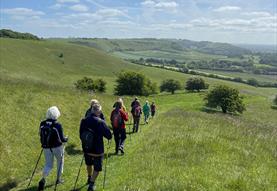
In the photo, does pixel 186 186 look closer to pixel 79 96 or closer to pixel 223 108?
pixel 79 96

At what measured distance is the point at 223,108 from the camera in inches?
2889

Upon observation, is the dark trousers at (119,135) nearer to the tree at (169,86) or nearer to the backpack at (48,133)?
the backpack at (48,133)

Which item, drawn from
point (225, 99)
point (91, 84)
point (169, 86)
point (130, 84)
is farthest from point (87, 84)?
point (169, 86)

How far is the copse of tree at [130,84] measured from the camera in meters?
93.0

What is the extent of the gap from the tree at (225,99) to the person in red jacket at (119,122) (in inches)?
2173

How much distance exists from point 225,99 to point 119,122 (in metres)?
56.5

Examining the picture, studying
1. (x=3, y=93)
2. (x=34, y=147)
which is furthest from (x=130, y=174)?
(x=3, y=93)

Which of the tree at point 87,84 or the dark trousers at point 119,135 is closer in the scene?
the dark trousers at point 119,135

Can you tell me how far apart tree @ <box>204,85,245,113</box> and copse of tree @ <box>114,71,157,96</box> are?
80.8 ft

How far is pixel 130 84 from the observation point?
9481 centimetres

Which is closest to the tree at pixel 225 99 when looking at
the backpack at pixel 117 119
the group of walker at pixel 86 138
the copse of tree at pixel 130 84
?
the copse of tree at pixel 130 84

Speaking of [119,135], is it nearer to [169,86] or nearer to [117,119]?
[117,119]

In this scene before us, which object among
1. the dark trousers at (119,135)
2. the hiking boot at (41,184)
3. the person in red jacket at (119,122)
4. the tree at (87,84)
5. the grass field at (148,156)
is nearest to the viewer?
the grass field at (148,156)

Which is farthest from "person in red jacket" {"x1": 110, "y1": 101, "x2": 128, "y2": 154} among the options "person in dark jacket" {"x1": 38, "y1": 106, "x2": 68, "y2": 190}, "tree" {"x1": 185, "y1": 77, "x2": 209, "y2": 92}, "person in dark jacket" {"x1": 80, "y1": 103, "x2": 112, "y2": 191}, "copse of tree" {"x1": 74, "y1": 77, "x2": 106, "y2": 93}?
"tree" {"x1": 185, "y1": 77, "x2": 209, "y2": 92}
